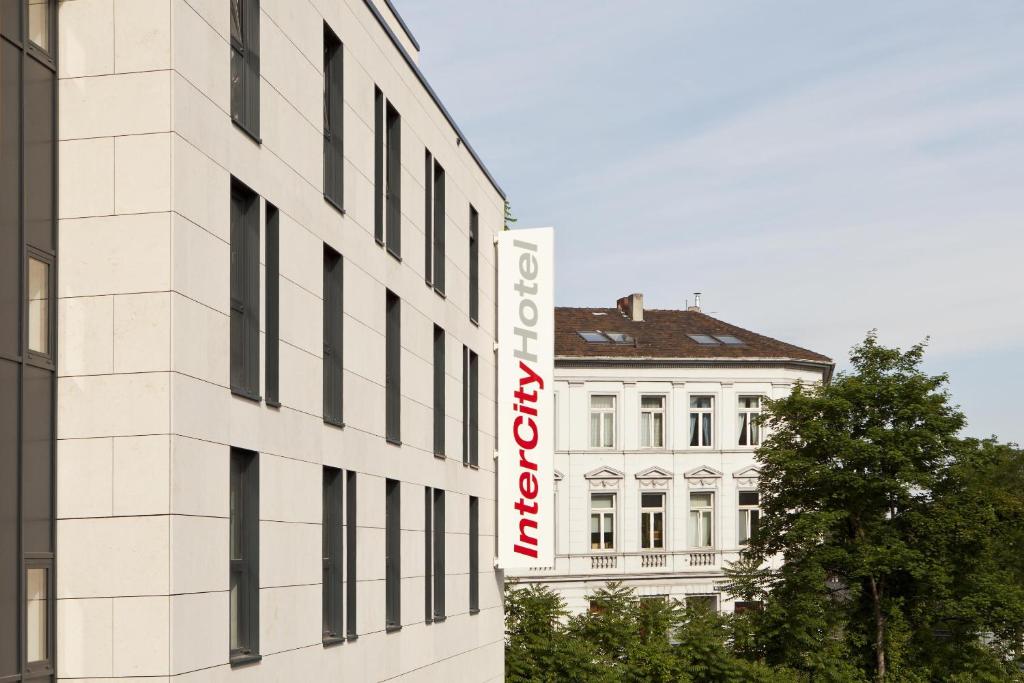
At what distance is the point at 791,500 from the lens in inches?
1976

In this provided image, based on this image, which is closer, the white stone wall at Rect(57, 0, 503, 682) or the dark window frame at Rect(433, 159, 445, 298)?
the white stone wall at Rect(57, 0, 503, 682)

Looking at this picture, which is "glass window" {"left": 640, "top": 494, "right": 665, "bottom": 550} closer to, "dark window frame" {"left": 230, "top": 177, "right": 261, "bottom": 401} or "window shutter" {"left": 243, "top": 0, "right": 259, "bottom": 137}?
"dark window frame" {"left": 230, "top": 177, "right": 261, "bottom": 401}

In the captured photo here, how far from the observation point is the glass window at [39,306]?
47.5 ft

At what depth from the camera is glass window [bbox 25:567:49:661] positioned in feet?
45.6

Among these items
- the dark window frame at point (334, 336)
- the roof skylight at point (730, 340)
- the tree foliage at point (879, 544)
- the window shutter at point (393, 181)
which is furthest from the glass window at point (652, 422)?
the dark window frame at point (334, 336)

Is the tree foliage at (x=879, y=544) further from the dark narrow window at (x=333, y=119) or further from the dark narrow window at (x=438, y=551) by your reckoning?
the dark narrow window at (x=333, y=119)

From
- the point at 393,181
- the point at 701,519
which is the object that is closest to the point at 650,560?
the point at 701,519

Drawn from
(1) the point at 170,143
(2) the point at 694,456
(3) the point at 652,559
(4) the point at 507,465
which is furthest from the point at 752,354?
(1) the point at 170,143

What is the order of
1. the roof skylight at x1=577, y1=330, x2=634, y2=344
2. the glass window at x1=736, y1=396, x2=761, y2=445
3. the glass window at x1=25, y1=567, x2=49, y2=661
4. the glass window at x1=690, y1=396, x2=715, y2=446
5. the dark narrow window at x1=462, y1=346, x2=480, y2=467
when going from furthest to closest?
the roof skylight at x1=577, y1=330, x2=634, y2=344 < the glass window at x1=736, y1=396, x2=761, y2=445 < the glass window at x1=690, y1=396, x2=715, y2=446 < the dark narrow window at x1=462, y1=346, x2=480, y2=467 < the glass window at x1=25, y1=567, x2=49, y2=661

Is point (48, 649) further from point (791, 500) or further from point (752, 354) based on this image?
point (752, 354)

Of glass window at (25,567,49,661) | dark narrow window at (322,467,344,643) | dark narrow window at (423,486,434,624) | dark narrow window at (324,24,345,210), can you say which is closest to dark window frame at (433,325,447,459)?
dark narrow window at (423,486,434,624)

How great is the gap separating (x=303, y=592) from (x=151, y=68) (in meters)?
7.90

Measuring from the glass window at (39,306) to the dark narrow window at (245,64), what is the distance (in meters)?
3.87

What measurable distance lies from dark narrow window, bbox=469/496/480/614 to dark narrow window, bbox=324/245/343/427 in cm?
1116
